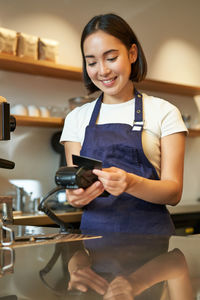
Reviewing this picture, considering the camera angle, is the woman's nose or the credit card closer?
the credit card

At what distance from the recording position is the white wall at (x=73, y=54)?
3.38m

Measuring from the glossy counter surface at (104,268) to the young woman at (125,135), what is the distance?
1.32 ft

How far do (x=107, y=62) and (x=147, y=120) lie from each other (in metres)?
0.27

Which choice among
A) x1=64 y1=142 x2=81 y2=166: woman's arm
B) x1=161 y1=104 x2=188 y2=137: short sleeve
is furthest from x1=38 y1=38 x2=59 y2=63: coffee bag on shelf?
x1=161 y1=104 x2=188 y2=137: short sleeve

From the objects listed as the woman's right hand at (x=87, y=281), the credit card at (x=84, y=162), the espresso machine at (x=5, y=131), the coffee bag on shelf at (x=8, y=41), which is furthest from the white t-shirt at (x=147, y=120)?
the coffee bag on shelf at (x=8, y=41)

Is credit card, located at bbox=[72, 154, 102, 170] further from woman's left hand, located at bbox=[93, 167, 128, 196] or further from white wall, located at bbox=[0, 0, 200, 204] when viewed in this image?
white wall, located at bbox=[0, 0, 200, 204]

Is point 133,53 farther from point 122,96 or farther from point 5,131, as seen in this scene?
point 5,131

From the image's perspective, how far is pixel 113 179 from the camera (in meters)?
1.20

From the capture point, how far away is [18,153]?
11.1ft

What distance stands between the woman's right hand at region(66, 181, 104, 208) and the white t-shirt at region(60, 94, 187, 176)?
41 centimetres

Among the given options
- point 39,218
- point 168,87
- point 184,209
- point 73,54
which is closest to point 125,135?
point 39,218

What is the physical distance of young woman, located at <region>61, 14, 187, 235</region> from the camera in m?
1.52

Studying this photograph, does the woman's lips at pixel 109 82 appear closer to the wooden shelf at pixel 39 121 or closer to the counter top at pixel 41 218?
the counter top at pixel 41 218

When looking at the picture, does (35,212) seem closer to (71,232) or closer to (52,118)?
(52,118)
